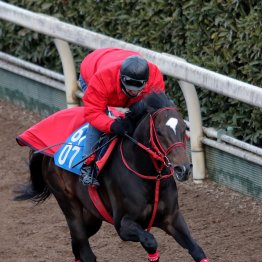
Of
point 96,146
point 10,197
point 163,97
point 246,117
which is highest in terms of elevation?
point 163,97

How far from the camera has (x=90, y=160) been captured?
716cm

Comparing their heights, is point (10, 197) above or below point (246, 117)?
below

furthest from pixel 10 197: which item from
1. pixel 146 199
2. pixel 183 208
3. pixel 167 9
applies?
pixel 146 199

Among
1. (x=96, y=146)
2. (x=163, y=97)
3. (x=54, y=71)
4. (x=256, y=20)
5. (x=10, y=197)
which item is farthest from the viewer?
(x=54, y=71)

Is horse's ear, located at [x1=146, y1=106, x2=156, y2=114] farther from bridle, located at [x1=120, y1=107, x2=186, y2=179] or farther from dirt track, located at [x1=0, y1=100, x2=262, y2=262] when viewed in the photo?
dirt track, located at [x1=0, y1=100, x2=262, y2=262]

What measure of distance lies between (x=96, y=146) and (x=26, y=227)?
171cm

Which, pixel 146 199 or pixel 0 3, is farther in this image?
pixel 0 3

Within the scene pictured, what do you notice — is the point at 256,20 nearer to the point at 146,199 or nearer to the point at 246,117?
the point at 246,117

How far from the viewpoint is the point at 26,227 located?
8633 millimetres

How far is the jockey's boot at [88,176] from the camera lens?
711 cm

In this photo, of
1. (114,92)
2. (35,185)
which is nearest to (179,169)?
(114,92)

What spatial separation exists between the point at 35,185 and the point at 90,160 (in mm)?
1000

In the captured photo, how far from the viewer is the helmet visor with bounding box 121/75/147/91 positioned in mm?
6703

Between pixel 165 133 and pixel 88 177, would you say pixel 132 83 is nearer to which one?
pixel 165 133
